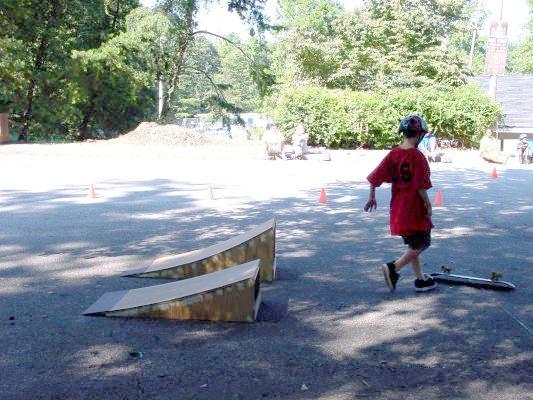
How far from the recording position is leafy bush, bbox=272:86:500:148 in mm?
32438

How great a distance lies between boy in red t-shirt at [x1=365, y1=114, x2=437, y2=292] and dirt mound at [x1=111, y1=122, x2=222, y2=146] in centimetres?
2419

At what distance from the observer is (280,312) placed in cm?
573

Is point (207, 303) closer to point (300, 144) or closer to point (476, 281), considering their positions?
point (476, 281)

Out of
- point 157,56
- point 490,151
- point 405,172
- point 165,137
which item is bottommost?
point 490,151

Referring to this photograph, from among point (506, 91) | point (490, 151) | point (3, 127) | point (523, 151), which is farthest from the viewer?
point (506, 91)

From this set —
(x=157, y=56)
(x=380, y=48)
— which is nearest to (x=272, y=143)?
(x=157, y=56)

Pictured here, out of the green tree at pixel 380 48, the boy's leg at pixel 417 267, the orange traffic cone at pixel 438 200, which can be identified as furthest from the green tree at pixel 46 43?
the boy's leg at pixel 417 267

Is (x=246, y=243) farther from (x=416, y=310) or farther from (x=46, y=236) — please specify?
(x=46, y=236)

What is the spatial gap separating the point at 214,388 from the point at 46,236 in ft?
19.4

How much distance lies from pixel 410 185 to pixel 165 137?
987 inches

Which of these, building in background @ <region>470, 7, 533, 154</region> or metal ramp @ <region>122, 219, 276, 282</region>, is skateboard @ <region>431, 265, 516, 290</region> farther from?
building in background @ <region>470, 7, 533, 154</region>

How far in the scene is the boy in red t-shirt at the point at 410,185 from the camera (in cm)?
620

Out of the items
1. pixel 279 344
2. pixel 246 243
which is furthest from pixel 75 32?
pixel 279 344

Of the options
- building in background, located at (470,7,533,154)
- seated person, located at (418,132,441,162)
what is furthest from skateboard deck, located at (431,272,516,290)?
building in background, located at (470,7,533,154)
